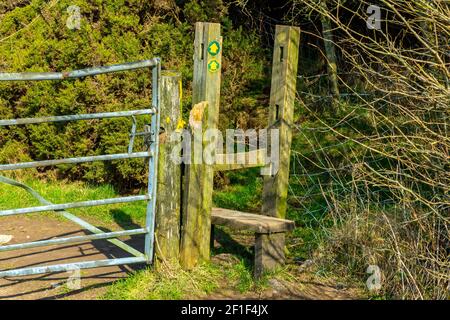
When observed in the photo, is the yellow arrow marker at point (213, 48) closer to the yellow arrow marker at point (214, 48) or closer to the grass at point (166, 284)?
the yellow arrow marker at point (214, 48)

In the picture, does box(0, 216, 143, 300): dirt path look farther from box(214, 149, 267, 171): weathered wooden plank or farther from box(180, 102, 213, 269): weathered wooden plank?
box(214, 149, 267, 171): weathered wooden plank

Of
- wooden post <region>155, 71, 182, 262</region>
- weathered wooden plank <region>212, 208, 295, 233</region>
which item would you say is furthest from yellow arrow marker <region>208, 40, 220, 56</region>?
weathered wooden plank <region>212, 208, 295, 233</region>

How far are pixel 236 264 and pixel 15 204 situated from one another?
3.55 metres

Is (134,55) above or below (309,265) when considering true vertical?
above

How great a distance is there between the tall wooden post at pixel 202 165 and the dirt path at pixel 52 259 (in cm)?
68

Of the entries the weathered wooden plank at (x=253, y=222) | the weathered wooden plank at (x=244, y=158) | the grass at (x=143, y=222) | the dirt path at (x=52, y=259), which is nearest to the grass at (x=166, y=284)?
the grass at (x=143, y=222)

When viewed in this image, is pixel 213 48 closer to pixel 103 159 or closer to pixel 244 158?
pixel 244 158

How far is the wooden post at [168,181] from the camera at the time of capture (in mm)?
5785

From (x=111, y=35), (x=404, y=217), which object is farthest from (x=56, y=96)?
(x=404, y=217)

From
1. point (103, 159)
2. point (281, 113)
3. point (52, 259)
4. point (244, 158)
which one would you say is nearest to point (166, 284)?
point (103, 159)

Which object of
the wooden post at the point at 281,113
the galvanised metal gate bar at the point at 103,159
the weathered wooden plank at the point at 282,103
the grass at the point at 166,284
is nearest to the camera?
the galvanised metal gate bar at the point at 103,159

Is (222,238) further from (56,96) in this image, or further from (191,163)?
(56,96)

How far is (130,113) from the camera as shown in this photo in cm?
552

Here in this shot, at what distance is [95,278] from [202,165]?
127 centimetres
